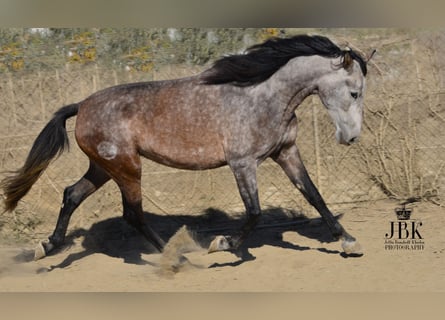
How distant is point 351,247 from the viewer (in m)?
5.71

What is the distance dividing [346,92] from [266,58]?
0.75 meters

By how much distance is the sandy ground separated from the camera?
18.1 ft

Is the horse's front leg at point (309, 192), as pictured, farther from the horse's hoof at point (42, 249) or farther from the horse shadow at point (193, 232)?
the horse's hoof at point (42, 249)

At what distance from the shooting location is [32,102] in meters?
7.80

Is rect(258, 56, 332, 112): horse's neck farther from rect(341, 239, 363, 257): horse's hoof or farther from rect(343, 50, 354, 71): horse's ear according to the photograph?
rect(341, 239, 363, 257): horse's hoof

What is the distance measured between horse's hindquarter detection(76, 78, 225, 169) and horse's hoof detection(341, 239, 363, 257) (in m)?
1.29

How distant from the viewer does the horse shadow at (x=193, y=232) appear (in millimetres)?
6445

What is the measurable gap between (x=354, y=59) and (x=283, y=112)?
742 millimetres

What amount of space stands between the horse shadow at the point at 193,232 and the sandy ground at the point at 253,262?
11mm

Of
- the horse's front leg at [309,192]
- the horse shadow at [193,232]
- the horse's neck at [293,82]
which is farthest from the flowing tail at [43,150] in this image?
the horse's front leg at [309,192]

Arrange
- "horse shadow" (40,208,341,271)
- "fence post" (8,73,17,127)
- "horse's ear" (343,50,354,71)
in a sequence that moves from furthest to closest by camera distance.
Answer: "fence post" (8,73,17,127), "horse shadow" (40,208,341,271), "horse's ear" (343,50,354,71)

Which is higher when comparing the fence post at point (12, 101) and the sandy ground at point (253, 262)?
the fence post at point (12, 101)

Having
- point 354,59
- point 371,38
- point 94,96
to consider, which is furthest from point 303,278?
point 371,38

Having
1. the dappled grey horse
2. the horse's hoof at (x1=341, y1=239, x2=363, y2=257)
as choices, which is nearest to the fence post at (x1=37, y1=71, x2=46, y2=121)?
the dappled grey horse
